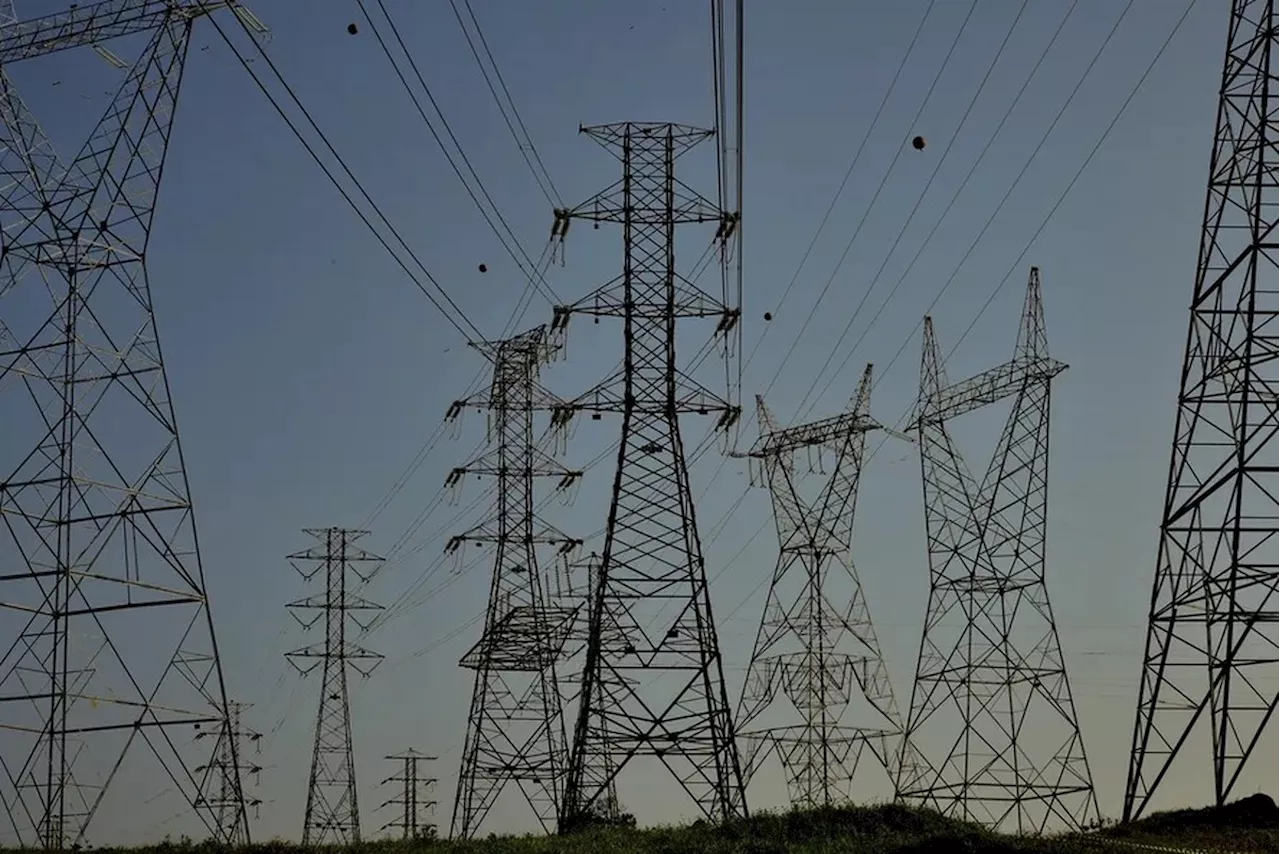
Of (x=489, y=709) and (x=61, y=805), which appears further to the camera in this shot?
(x=489, y=709)

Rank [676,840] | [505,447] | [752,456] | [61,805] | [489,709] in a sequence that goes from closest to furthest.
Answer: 1. [676,840]
2. [61,805]
3. [489,709]
4. [505,447]
5. [752,456]

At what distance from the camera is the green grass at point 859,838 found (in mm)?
18891

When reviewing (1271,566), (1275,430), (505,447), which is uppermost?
(505,447)

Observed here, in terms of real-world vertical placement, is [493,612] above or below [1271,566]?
above

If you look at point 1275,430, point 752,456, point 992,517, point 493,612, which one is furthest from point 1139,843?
point 752,456

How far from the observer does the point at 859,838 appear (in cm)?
2047

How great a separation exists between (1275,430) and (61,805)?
22049mm

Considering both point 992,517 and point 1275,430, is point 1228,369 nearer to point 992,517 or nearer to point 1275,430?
point 1275,430

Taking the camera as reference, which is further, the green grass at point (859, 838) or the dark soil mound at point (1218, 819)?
the dark soil mound at point (1218, 819)

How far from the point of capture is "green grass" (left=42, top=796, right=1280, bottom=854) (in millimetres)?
18891

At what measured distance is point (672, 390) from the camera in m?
29.1

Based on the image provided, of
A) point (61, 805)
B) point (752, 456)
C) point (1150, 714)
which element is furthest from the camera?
point (752, 456)

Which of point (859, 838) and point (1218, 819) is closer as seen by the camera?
point (859, 838)

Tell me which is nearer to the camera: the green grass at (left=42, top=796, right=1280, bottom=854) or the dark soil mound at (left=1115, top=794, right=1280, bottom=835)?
the green grass at (left=42, top=796, right=1280, bottom=854)
